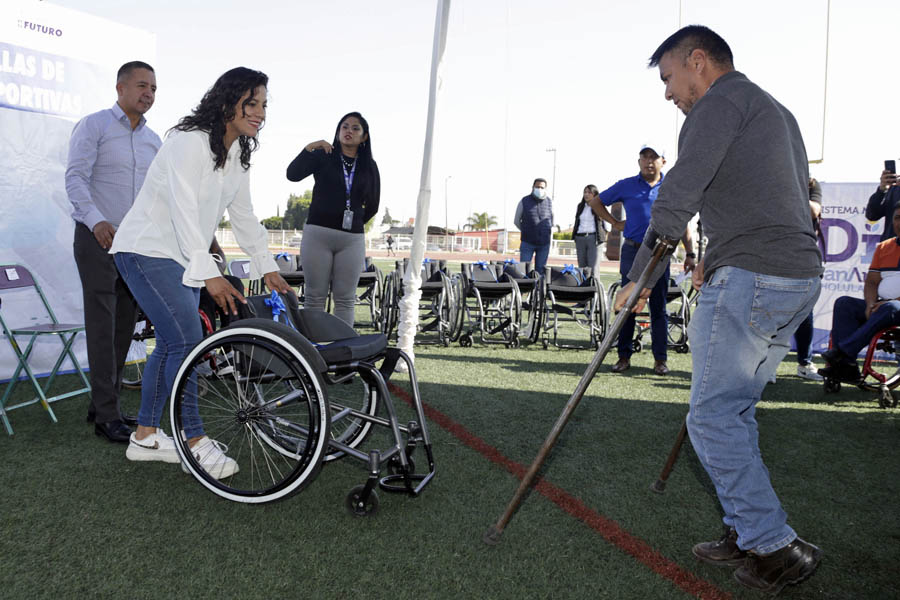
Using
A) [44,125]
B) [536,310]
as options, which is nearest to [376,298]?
[536,310]

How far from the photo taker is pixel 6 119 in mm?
4316

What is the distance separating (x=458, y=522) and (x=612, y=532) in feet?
1.94

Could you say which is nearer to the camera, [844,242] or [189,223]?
[189,223]

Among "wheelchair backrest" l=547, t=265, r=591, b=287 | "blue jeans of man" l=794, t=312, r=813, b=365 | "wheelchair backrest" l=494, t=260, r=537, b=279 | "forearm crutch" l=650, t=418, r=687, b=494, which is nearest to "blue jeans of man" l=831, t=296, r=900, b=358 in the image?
"blue jeans of man" l=794, t=312, r=813, b=365

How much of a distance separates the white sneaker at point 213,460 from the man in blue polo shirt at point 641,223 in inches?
142

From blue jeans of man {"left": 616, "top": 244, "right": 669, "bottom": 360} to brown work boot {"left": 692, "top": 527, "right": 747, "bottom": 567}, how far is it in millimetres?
3093

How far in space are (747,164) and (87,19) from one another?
15.9ft

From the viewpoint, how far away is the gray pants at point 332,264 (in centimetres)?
454

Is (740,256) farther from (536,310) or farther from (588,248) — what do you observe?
(588,248)

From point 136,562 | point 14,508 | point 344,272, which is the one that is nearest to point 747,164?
point 136,562

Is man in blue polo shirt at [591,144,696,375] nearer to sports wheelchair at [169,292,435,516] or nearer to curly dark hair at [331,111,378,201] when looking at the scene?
curly dark hair at [331,111,378,201]

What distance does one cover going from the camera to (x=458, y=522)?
2.39 meters

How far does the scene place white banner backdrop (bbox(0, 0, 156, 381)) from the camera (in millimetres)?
4316

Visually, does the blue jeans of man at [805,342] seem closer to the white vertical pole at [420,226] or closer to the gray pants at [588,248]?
the white vertical pole at [420,226]
